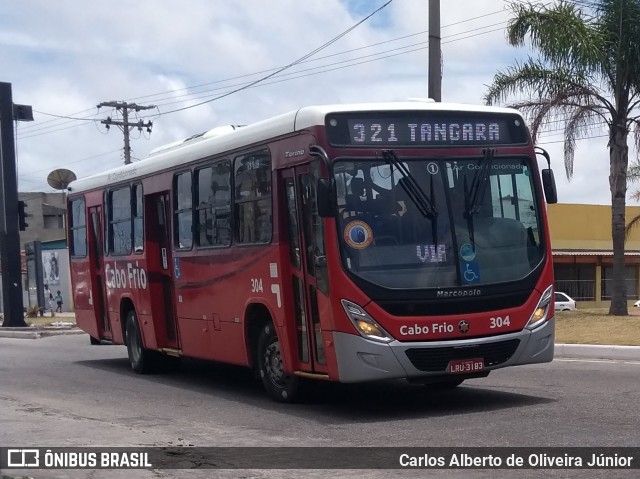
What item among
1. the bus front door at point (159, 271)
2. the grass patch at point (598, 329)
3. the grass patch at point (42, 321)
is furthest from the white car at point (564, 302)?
the bus front door at point (159, 271)

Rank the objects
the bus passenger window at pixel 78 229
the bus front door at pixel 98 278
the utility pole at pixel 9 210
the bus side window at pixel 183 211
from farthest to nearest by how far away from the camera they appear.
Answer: the utility pole at pixel 9 210
the bus passenger window at pixel 78 229
the bus front door at pixel 98 278
the bus side window at pixel 183 211

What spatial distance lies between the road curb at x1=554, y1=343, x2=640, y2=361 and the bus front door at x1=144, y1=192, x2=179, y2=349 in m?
6.70

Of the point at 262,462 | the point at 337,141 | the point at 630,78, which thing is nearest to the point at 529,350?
the point at 337,141

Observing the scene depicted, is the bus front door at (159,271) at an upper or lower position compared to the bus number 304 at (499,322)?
upper

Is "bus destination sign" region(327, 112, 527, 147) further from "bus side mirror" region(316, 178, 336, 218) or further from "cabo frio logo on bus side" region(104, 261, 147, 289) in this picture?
"cabo frio logo on bus side" region(104, 261, 147, 289)

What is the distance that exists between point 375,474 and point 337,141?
3999mm

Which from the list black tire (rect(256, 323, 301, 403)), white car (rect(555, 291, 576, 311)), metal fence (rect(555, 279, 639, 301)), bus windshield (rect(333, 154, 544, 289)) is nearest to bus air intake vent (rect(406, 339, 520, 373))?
bus windshield (rect(333, 154, 544, 289))

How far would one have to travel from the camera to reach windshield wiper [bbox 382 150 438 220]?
35.4 ft

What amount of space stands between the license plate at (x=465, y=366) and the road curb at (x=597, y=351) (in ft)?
21.4

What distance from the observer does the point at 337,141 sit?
1080 cm

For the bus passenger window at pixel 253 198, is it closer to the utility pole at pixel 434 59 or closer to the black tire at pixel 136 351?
the black tire at pixel 136 351

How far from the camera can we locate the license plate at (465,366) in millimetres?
10703

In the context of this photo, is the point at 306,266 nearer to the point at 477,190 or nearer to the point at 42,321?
the point at 477,190

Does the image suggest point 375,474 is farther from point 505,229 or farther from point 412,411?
point 505,229
